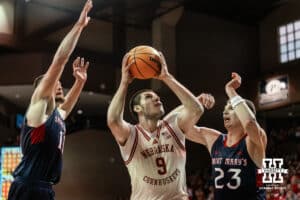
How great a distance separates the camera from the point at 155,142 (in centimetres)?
458

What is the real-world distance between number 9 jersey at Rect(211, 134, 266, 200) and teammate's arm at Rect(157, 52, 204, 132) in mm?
681

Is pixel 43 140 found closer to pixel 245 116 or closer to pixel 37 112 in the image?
pixel 37 112

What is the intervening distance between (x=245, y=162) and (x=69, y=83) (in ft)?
37.2

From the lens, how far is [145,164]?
14.8 feet

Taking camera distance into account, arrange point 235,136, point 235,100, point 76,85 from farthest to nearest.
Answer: point 76,85 → point 235,136 → point 235,100

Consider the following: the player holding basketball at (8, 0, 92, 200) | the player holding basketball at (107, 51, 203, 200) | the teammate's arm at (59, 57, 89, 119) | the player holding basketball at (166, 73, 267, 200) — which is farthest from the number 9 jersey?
the teammate's arm at (59, 57, 89, 119)

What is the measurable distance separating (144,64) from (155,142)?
27.0 inches

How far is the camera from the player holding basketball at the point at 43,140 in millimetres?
4469

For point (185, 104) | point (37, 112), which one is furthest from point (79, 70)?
point (185, 104)

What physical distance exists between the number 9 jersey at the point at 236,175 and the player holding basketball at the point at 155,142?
60 cm

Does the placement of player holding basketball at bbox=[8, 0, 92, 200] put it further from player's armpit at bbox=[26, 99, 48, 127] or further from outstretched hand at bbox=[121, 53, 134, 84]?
outstretched hand at bbox=[121, 53, 134, 84]

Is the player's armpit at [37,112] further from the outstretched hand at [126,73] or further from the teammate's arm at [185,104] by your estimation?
the teammate's arm at [185,104]

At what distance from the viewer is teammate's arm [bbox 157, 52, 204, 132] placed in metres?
4.45

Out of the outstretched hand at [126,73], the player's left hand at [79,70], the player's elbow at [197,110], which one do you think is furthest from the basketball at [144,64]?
the player's left hand at [79,70]
